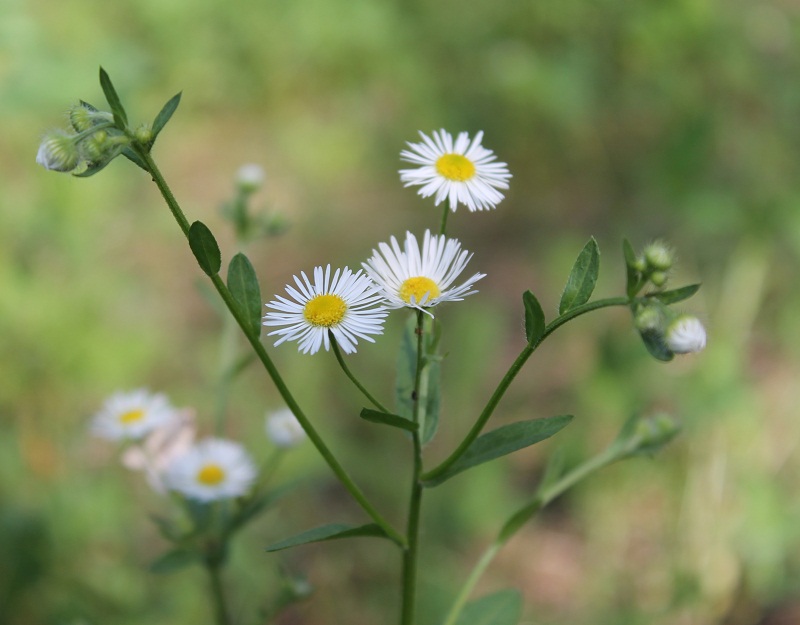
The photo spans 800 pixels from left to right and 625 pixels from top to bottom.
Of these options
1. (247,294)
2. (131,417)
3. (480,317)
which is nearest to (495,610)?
(247,294)

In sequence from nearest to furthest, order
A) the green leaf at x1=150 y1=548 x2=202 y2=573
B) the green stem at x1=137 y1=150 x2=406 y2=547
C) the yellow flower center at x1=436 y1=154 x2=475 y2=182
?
the green stem at x1=137 y1=150 x2=406 y2=547 → the yellow flower center at x1=436 y1=154 x2=475 y2=182 → the green leaf at x1=150 y1=548 x2=202 y2=573

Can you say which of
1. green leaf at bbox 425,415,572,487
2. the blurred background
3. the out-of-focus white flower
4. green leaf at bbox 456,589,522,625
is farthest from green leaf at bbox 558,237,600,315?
the blurred background

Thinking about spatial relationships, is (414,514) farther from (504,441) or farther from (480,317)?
(480,317)

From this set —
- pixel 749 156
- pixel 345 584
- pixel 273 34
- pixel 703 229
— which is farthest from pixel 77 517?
pixel 273 34

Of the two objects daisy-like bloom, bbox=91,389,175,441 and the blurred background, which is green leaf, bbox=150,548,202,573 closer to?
daisy-like bloom, bbox=91,389,175,441

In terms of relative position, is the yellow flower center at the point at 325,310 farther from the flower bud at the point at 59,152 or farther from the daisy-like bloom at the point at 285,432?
the daisy-like bloom at the point at 285,432

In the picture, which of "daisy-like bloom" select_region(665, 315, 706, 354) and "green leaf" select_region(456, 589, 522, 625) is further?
"green leaf" select_region(456, 589, 522, 625)

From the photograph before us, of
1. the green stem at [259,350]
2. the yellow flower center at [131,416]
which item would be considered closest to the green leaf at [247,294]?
the green stem at [259,350]

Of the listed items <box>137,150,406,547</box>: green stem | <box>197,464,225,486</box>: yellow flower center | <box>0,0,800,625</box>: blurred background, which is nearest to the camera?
<box>137,150,406,547</box>: green stem
